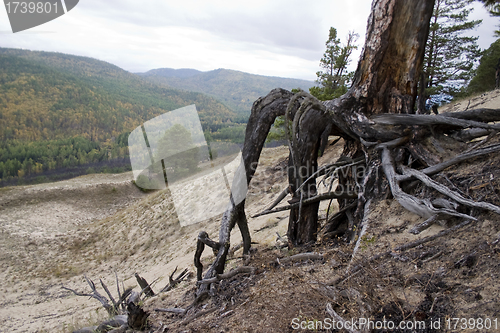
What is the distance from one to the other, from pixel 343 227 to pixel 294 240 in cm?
86

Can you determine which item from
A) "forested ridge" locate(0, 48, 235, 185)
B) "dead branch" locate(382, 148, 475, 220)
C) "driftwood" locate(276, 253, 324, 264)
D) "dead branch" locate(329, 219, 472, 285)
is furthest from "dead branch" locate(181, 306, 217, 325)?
"forested ridge" locate(0, 48, 235, 185)

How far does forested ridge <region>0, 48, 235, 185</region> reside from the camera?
8925 centimetres

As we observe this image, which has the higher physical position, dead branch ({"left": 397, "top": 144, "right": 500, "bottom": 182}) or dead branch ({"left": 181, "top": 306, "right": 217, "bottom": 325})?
dead branch ({"left": 397, "top": 144, "right": 500, "bottom": 182})

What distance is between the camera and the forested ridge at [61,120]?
293 ft

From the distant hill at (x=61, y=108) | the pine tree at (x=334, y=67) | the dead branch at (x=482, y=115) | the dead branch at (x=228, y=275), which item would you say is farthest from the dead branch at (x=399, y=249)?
the distant hill at (x=61, y=108)

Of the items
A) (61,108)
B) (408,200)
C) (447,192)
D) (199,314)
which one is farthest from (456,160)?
(61,108)

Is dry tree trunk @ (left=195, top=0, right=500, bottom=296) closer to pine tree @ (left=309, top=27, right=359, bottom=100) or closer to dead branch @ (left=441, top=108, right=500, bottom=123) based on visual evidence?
dead branch @ (left=441, top=108, right=500, bottom=123)

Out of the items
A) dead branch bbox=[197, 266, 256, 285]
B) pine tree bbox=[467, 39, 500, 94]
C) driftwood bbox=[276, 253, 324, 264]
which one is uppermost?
pine tree bbox=[467, 39, 500, 94]

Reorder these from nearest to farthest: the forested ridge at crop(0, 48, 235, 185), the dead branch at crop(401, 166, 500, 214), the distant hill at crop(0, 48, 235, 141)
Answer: the dead branch at crop(401, 166, 500, 214)
the forested ridge at crop(0, 48, 235, 185)
the distant hill at crop(0, 48, 235, 141)

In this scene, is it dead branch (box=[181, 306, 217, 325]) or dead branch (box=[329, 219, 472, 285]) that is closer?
dead branch (box=[329, 219, 472, 285])

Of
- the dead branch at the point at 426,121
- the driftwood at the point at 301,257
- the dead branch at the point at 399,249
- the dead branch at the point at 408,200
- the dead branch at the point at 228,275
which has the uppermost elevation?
the dead branch at the point at 426,121

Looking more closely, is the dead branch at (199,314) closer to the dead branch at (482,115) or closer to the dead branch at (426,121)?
the dead branch at (426,121)

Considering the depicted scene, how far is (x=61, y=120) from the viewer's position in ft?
452

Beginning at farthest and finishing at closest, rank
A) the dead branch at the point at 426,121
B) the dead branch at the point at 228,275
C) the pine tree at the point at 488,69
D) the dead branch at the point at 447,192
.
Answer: the pine tree at the point at 488,69, the dead branch at the point at 228,275, the dead branch at the point at 426,121, the dead branch at the point at 447,192
